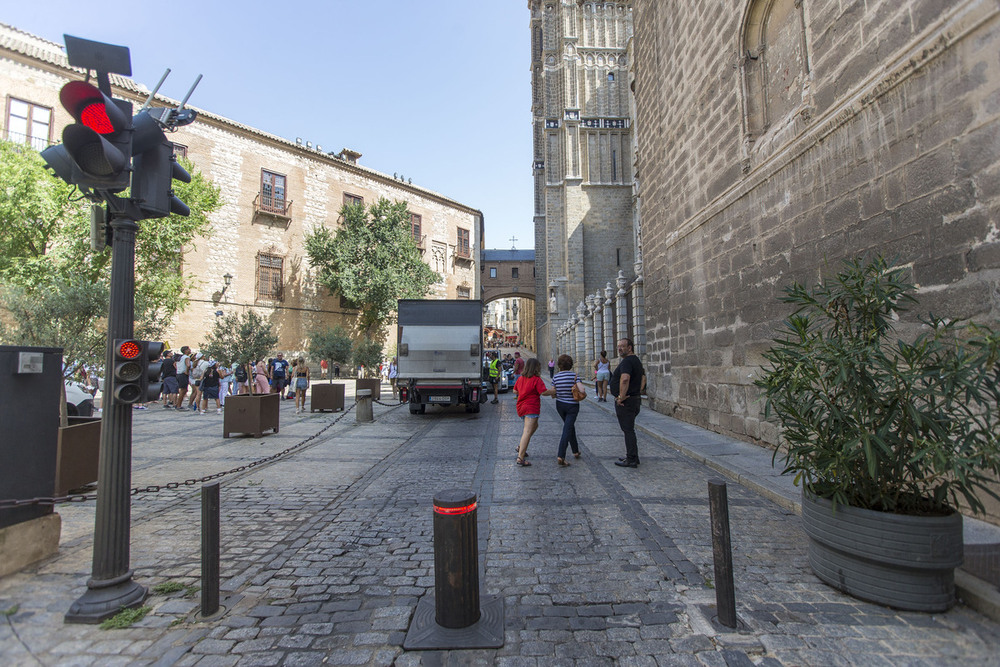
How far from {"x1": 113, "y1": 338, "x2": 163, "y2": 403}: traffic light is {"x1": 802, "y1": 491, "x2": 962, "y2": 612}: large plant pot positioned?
4261 millimetres

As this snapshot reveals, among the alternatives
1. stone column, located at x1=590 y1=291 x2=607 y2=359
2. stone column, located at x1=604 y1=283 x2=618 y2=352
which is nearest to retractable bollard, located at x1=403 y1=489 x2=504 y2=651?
stone column, located at x1=604 y1=283 x2=618 y2=352

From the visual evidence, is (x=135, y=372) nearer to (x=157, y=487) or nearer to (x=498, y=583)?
(x=157, y=487)

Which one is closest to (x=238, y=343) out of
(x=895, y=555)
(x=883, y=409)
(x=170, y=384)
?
(x=170, y=384)

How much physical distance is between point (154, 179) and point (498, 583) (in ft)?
11.7

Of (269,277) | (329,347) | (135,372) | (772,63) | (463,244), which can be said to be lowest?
(135,372)

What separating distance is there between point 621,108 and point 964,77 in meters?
39.0

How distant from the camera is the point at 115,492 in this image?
10.0ft

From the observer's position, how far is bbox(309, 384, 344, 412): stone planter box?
47.5ft

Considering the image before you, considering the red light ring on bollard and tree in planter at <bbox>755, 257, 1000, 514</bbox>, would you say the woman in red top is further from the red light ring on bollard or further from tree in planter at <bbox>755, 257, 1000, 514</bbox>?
the red light ring on bollard

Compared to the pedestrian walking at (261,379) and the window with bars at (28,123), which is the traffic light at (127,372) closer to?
the pedestrian walking at (261,379)

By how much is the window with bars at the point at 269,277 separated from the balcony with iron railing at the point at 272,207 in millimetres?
2281

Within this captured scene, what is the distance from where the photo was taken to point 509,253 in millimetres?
62906

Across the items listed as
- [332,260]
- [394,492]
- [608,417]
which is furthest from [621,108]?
[394,492]

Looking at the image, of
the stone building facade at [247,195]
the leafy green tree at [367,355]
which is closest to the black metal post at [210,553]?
the leafy green tree at [367,355]
